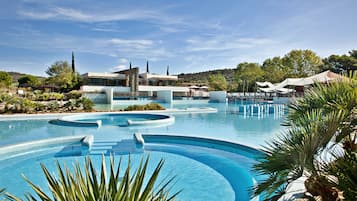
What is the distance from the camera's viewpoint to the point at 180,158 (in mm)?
7918

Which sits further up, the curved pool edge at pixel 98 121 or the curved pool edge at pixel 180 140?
the curved pool edge at pixel 98 121

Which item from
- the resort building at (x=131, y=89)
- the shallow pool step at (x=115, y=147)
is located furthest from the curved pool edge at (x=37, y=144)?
the resort building at (x=131, y=89)

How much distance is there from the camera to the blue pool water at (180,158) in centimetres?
550

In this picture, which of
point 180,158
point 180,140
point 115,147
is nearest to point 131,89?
point 180,140

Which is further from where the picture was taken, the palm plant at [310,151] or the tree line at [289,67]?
the tree line at [289,67]

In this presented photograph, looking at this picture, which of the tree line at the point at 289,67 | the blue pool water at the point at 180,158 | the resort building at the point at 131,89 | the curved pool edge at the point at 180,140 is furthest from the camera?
the tree line at the point at 289,67

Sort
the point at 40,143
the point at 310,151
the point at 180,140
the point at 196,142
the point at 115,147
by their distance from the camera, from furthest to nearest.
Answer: the point at 180,140, the point at 196,142, the point at 40,143, the point at 115,147, the point at 310,151

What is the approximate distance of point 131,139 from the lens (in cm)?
998

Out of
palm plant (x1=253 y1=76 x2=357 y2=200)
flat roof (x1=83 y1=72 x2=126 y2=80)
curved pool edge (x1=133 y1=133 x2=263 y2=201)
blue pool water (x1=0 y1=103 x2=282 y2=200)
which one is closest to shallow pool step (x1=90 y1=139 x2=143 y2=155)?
blue pool water (x1=0 y1=103 x2=282 y2=200)

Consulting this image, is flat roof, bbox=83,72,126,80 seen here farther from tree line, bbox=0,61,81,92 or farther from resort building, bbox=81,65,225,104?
tree line, bbox=0,61,81,92

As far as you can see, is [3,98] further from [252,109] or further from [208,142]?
[252,109]

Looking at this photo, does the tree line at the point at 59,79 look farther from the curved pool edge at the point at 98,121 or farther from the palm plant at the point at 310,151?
the palm plant at the point at 310,151

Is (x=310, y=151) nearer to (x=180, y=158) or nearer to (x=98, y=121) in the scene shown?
(x=180, y=158)

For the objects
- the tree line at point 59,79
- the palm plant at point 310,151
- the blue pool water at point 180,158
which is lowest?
the blue pool water at point 180,158
